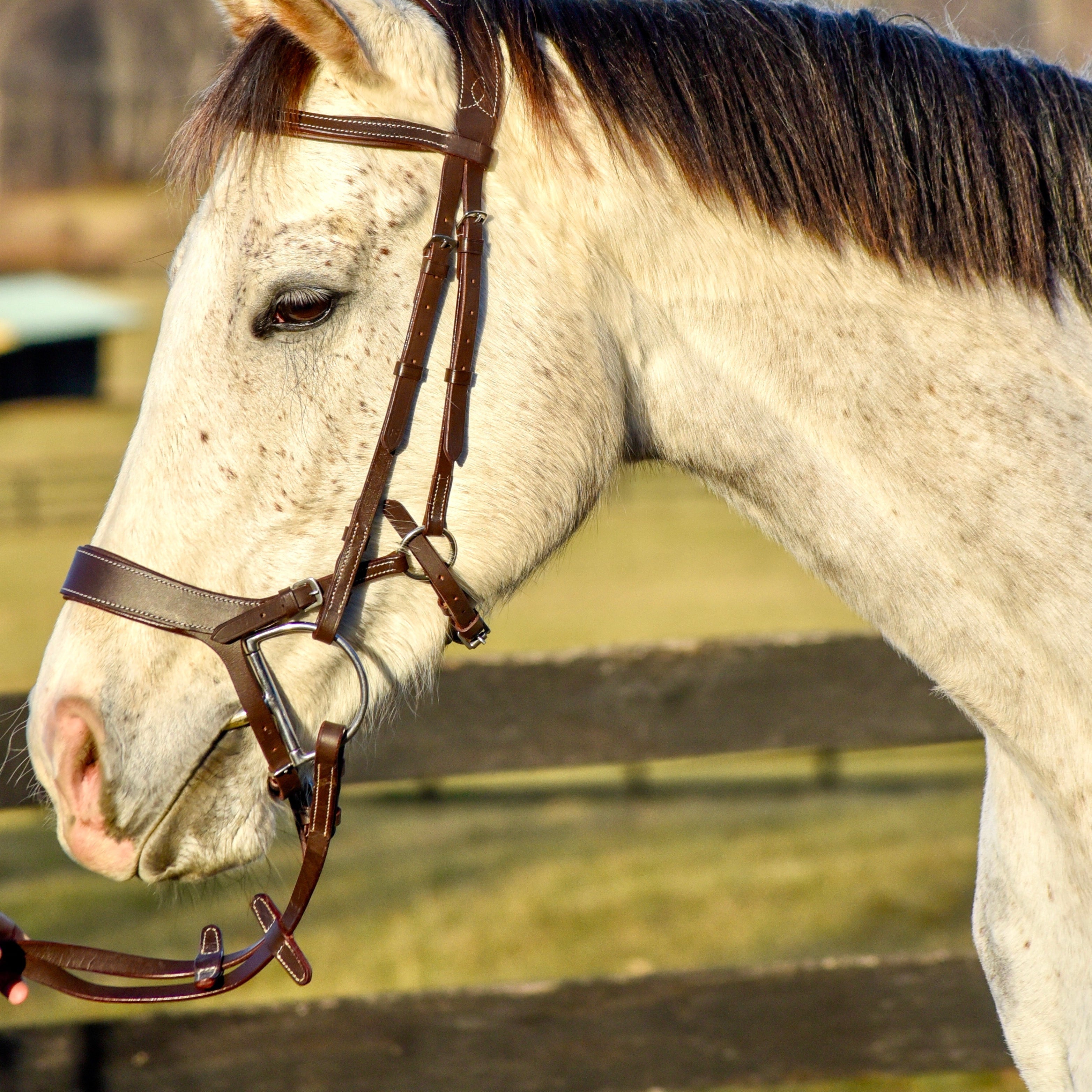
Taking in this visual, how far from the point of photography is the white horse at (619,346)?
5.32ft

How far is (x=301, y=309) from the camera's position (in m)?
1.62

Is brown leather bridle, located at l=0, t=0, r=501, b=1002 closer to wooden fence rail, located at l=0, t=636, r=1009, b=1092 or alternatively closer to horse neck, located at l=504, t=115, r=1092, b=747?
horse neck, located at l=504, t=115, r=1092, b=747

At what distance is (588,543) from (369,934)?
56.7 feet

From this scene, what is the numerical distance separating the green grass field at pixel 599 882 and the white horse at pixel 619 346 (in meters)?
0.79

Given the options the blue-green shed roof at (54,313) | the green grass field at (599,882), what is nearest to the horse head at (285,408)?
the green grass field at (599,882)

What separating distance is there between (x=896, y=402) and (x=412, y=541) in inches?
29.5

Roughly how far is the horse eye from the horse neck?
1.16 ft

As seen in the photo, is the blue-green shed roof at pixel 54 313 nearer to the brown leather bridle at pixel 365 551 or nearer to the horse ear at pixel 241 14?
the horse ear at pixel 241 14

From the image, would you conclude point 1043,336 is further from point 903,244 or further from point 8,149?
point 8,149

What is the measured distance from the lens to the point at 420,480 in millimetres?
1674

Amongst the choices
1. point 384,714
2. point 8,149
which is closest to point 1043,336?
point 384,714

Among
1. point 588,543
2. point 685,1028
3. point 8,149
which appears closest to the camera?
point 685,1028

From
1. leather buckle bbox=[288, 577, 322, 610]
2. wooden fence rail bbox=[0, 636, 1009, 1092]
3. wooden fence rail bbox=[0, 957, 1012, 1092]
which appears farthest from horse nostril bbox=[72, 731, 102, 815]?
wooden fence rail bbox=[0, 957, 1012, 1092]

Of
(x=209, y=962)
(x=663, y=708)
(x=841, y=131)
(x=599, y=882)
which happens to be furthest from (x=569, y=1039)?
(x=599, y=882)
